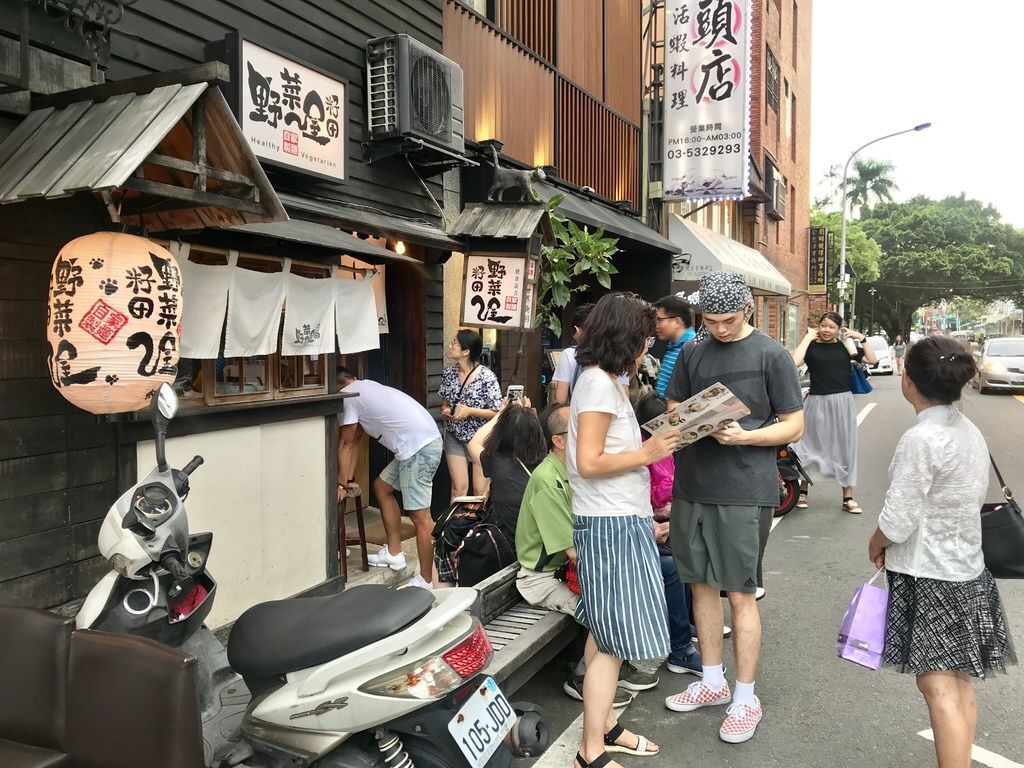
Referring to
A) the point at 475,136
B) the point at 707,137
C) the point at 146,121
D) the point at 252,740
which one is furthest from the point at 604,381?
the point at 707,137

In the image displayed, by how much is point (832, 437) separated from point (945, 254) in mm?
54190

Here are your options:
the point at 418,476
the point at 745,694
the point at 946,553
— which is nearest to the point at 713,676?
the point at 745,694

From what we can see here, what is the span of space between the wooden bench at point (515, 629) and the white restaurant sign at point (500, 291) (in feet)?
10.7

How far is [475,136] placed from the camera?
8547 mm

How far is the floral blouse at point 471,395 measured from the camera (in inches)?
265

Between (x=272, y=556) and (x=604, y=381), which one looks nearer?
(x=604, y=381)

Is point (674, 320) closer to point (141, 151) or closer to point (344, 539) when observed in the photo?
point (344, 539)

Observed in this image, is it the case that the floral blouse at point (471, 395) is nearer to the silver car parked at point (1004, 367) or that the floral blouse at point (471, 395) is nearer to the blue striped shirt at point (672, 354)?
the blue striped shirt at point (672, 354)

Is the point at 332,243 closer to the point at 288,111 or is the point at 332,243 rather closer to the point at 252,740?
the point at 288,111

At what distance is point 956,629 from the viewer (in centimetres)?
301

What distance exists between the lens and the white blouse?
300cm

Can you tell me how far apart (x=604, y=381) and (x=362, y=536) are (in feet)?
11.7

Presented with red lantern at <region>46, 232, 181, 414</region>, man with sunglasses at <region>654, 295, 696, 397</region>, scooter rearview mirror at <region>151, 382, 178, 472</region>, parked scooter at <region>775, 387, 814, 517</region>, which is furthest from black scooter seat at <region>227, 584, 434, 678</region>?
parked scooter at <region>775, 387, 814, 517</region>

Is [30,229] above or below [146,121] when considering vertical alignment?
below
